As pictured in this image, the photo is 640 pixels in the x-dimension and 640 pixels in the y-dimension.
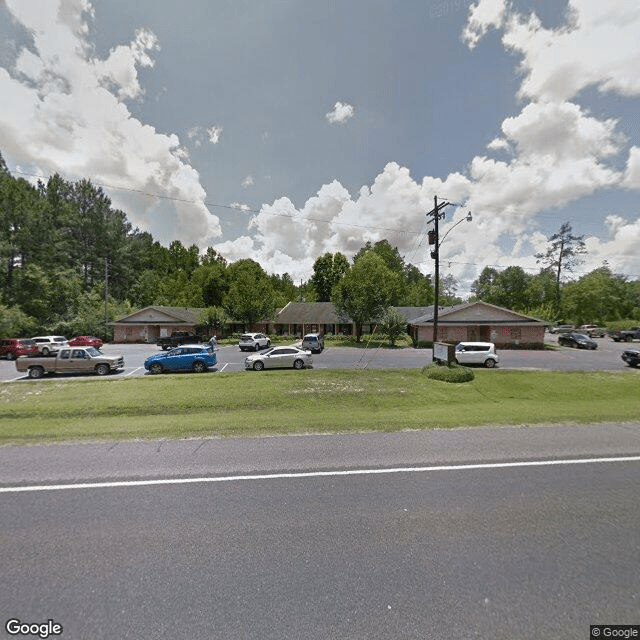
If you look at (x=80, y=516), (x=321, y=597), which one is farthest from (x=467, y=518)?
(x=80, y=516)

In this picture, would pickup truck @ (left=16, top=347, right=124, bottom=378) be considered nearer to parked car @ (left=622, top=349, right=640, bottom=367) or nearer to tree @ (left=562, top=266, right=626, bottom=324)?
parked car @ (left=622, top=349, right=640, bottom=367)

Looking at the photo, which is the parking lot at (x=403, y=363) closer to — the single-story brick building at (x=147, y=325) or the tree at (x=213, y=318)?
the tree at (x=213, y=318)

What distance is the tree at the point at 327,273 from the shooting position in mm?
61062

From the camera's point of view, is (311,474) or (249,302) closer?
(311,474)

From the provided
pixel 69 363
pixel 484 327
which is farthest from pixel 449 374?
pixel 484 327

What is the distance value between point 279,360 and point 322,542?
16.8m

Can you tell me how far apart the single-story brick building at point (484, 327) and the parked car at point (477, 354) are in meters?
12.1

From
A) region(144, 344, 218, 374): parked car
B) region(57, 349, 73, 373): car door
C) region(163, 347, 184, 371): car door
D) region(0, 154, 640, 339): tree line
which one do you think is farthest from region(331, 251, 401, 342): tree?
region(57, 349, 73, 373): car door

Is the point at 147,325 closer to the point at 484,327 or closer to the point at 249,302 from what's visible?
the point at 249,302

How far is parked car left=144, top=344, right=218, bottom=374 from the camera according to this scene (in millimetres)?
19281

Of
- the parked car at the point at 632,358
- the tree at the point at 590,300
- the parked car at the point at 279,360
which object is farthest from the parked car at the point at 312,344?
the tree at the point at 590,300

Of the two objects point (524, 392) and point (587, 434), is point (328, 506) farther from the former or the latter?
point (524, 392)

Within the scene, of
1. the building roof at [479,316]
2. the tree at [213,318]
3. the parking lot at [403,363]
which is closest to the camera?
the parking lot at [403,363]

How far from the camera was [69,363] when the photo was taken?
18.0 m
